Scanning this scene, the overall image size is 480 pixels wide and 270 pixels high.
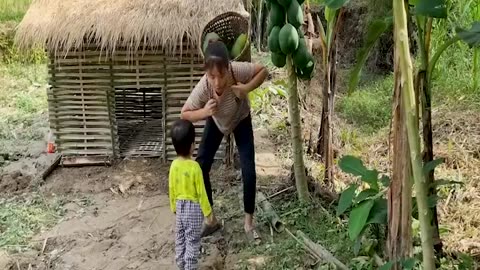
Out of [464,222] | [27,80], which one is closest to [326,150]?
[464,222]

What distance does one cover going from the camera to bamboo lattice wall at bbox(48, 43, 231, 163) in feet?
22.1

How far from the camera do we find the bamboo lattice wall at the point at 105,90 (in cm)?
672

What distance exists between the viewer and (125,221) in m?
5.52

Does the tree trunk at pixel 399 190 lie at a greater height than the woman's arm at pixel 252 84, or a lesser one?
lesser

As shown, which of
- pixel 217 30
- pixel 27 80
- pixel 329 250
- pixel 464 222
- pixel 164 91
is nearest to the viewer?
pixel 329 250

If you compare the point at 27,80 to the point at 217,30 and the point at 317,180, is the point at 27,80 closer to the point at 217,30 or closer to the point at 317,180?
the point at 217,30

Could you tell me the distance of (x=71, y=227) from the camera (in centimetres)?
542

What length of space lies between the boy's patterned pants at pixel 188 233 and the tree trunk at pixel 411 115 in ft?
5.18

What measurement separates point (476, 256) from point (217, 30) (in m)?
3.25

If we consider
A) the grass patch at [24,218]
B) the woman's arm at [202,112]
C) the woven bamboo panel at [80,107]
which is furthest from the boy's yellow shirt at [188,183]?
the woven bamboo panel at [80,107]

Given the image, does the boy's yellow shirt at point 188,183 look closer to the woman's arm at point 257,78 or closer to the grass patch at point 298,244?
the grass patch at point 298,244

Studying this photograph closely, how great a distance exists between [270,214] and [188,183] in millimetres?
1174

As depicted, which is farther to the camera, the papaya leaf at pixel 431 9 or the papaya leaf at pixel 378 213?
the papaya leaf at pixel 378 213

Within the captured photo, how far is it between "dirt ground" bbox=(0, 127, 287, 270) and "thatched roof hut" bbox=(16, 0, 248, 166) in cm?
42
